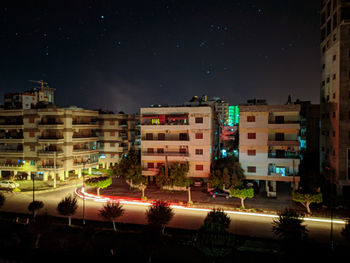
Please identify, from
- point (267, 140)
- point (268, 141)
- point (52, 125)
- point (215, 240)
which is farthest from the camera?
point (52, 125)

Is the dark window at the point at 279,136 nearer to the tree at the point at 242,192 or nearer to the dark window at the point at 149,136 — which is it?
the tree at the point at 242,192

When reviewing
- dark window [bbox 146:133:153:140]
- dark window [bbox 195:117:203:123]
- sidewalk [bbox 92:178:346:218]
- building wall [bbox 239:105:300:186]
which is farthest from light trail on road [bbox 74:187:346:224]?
dark window [bbox 195:117:203:123]

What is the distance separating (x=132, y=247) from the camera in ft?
58.2

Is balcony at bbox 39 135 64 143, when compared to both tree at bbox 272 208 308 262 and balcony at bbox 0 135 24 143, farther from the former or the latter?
tree at bbox 272 208 308 262

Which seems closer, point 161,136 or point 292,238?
point 292,238

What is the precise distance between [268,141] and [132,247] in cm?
2319

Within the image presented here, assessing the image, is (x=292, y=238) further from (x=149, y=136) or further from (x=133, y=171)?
(x=149, y=136)

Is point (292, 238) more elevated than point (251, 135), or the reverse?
point (251, 135)

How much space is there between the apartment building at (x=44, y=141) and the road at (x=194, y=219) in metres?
9.72

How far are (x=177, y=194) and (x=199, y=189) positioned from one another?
12.8ft

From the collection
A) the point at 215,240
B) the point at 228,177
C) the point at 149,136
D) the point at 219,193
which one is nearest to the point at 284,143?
the point at 228,177

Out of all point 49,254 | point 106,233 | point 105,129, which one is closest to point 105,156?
point 105,129

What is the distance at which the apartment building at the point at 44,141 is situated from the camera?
4012 cm

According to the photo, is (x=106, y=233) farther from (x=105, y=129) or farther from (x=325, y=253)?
(x=105, y=129)
